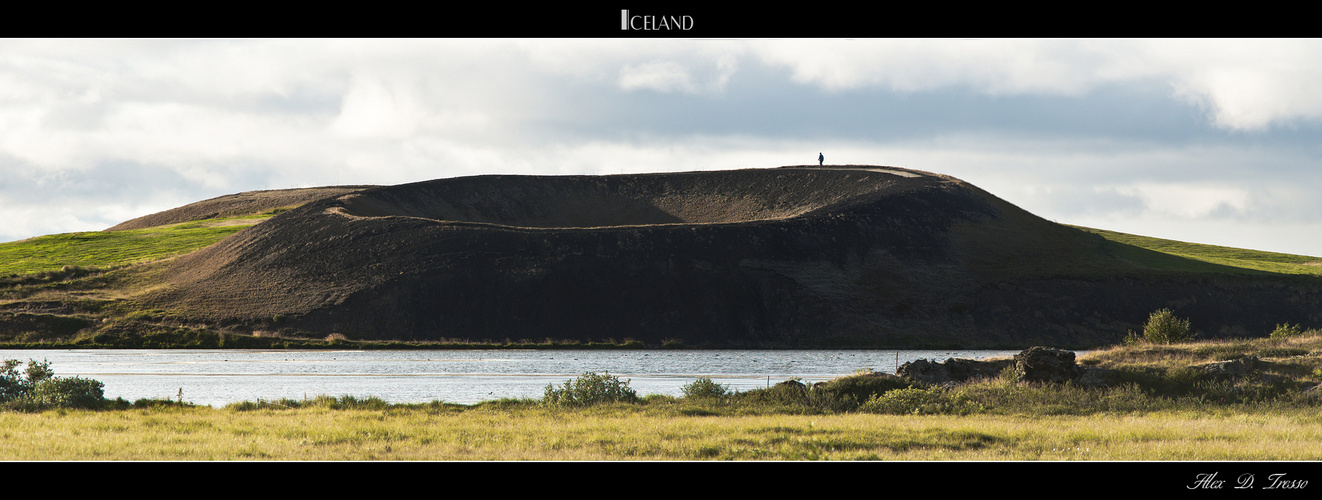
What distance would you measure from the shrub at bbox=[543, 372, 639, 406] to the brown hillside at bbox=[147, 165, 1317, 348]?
41777 millimetres

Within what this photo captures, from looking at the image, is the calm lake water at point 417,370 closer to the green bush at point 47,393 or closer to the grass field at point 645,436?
the green bush at point 47,393

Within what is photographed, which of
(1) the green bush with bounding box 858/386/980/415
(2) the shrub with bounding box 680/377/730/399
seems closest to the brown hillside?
(2) the shrub with bounding box 680/377/730/399

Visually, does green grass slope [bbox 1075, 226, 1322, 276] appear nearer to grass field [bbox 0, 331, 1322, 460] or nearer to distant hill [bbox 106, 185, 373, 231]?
grass field [bbox 0, 331, 1322, 460]

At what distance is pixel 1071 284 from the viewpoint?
264ft

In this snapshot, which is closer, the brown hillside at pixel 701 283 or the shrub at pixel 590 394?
the shrub at pixel 590 394

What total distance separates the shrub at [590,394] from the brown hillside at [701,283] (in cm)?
4178

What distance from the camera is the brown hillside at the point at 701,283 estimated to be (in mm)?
71500

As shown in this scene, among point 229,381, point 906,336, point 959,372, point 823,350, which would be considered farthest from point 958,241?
point 229,381

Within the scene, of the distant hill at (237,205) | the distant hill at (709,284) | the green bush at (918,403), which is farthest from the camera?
the distant hill at (237,205)

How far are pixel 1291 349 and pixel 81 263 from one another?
110056 mm

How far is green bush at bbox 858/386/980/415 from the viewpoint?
79.7 ft

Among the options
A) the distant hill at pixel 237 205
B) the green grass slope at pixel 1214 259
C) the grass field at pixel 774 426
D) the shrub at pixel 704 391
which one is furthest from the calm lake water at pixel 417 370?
the distant hill at pixel 237 205

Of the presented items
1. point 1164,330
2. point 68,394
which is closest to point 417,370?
point 68,394

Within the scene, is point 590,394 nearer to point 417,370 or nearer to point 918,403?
point 918,403
